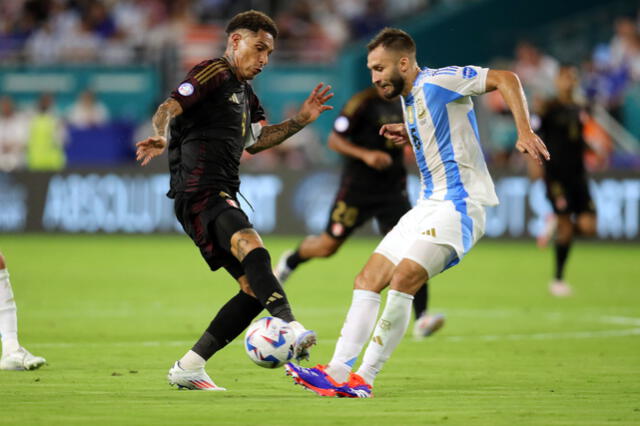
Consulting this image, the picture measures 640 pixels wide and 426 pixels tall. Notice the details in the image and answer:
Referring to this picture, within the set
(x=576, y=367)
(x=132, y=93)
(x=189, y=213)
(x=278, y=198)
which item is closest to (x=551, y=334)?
(x=576, y=367)

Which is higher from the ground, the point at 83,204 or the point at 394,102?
the point at 394,102

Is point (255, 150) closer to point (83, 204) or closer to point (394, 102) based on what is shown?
point (394, 102)

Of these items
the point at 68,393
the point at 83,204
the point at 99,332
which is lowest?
the point at 83,204

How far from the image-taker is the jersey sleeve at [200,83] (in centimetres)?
696

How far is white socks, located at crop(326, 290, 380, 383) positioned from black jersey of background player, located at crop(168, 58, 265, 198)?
3.35ft

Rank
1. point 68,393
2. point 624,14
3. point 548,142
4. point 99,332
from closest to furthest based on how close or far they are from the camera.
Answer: point 68,393, point 99,332, point 548,142, point 624,14

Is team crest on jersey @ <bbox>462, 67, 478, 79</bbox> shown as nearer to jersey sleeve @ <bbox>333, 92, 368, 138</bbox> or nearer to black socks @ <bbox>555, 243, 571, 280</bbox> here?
jersey sleeve @ <bbox>333, 92, 368, 138</bbox>

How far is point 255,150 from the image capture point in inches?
313

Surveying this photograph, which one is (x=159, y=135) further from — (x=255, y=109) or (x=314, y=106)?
(x=314, y=106)

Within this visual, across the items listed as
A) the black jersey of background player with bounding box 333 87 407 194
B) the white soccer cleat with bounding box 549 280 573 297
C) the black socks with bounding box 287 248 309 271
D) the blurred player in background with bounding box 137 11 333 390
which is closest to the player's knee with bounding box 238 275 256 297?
the blurred player in background with bounding box 137 11 333 390

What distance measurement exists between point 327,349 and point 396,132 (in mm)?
2308

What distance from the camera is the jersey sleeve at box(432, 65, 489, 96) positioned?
23.5 feet

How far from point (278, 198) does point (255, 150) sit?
15095 mm

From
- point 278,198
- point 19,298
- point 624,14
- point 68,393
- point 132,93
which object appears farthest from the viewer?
point 132,93
